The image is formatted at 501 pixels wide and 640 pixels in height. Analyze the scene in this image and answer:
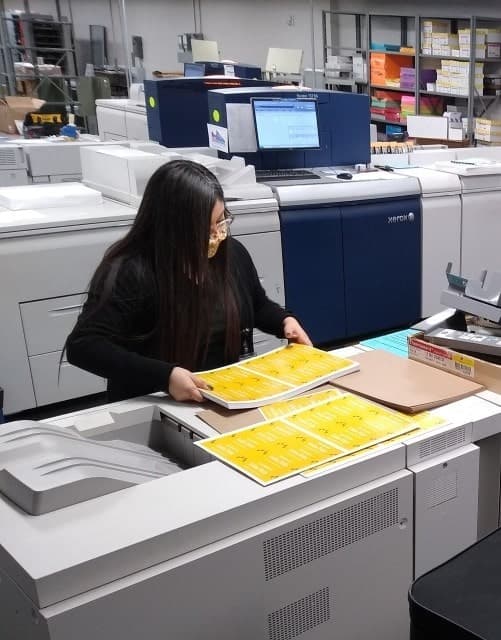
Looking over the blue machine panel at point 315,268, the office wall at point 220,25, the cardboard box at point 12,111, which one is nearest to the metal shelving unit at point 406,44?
the office wall at point 220,25

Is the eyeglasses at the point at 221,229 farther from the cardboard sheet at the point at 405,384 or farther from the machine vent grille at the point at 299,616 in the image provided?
the machine vent grille at the point at 299,616

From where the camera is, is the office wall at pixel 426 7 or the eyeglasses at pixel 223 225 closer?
the eyeglasses at pixel 223 225

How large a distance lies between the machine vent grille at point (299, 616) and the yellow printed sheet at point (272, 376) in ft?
1.23

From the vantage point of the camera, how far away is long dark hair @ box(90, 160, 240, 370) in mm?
1502

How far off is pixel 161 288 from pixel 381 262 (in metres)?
2.06

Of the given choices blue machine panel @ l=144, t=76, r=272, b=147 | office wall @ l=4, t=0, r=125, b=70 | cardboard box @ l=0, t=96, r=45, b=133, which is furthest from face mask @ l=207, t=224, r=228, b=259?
office wall @ l=4, t=0, r=125, b=70

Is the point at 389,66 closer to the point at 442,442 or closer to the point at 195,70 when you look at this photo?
the point at 195,70

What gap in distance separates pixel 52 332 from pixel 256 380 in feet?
4.91

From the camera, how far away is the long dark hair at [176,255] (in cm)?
150

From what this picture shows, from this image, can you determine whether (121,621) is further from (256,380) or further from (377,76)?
(377,76)

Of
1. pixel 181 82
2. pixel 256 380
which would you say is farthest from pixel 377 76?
Result: pixel 256 380

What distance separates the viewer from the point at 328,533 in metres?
1.02

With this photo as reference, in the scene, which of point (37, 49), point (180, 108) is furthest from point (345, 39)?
point (180, 108)

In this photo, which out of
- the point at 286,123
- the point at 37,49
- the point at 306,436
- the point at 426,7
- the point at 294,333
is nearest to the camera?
the point at 306,436
